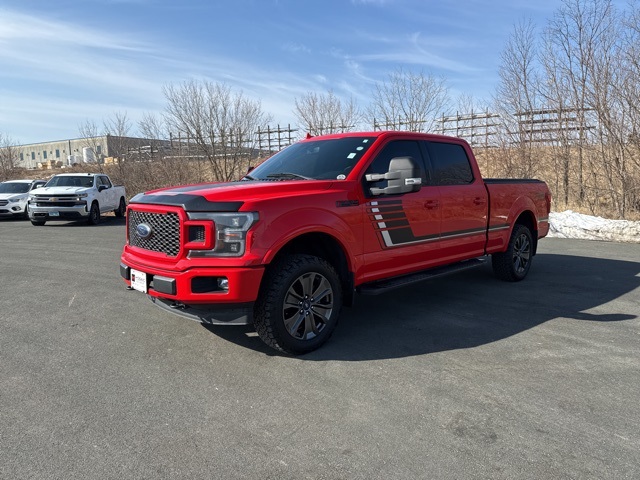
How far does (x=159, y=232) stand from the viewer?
13.2ft

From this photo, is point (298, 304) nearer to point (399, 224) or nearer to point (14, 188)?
point (399, 224)

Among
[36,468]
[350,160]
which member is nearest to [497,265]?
[350,160]

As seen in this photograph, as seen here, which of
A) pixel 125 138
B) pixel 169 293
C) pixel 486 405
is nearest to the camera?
pixel 486 405

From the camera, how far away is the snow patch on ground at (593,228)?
10789mm

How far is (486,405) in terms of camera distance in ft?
10.3

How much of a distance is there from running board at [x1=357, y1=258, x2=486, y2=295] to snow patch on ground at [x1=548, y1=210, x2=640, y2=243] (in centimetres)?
686

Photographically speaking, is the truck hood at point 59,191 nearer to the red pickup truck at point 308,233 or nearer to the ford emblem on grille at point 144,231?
the red pickup truck at point 308,233

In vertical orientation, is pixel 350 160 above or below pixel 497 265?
above

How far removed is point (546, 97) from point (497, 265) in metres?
10.6

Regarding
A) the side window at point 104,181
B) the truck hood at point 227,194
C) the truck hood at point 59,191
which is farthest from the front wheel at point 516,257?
the side window at point 104,181

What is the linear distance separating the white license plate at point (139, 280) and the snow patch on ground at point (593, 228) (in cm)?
1084

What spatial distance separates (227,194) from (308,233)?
2.57 feet

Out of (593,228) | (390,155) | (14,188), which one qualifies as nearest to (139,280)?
(390,155)

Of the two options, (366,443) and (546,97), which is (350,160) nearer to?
(366,443)
